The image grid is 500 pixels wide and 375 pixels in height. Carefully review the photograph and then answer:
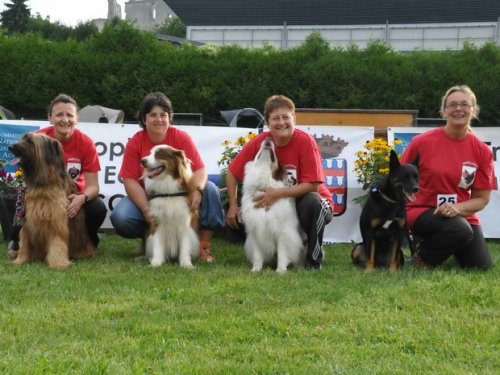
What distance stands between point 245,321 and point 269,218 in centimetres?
160

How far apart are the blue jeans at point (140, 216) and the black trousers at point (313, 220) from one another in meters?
0.86

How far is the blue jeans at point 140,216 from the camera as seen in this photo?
550cm

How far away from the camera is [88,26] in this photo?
131ft

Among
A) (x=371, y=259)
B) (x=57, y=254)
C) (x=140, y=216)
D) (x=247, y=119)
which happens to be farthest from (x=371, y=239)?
(x=247, y=119)

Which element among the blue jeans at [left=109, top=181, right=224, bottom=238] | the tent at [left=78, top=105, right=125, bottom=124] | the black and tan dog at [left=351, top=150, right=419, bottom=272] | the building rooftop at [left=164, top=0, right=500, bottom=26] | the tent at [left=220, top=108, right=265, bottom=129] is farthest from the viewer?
the building rooftop at [left=164, top=0, right=500, bottom=26]

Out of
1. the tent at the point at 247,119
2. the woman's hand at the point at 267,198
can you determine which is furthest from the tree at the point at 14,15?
the woman's hand at the point at 267,198

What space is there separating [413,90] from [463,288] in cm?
763

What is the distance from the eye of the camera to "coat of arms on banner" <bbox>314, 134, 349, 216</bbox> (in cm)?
693

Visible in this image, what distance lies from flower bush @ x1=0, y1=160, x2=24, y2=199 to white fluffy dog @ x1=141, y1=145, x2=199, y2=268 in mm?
1828

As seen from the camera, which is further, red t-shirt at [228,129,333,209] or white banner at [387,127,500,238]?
white banner at [387,127,500,238]

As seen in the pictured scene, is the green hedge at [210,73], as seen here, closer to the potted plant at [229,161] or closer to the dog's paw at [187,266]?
the potted plant at [229,161]

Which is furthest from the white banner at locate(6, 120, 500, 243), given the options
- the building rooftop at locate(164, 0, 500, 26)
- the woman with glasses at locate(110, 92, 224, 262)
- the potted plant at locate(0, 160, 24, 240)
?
the building rooftop at locate(164, 0, 500, 26)

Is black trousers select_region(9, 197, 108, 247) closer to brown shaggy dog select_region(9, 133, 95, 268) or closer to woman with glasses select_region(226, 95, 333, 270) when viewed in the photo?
brown shaggy dog select_region(9, 133, 95, 268)

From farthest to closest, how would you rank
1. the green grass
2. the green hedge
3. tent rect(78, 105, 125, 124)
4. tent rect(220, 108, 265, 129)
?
the green hedge, tent rect(78, 105, 125, 124), tent rect(220, 108, 265, 129), the green grass
